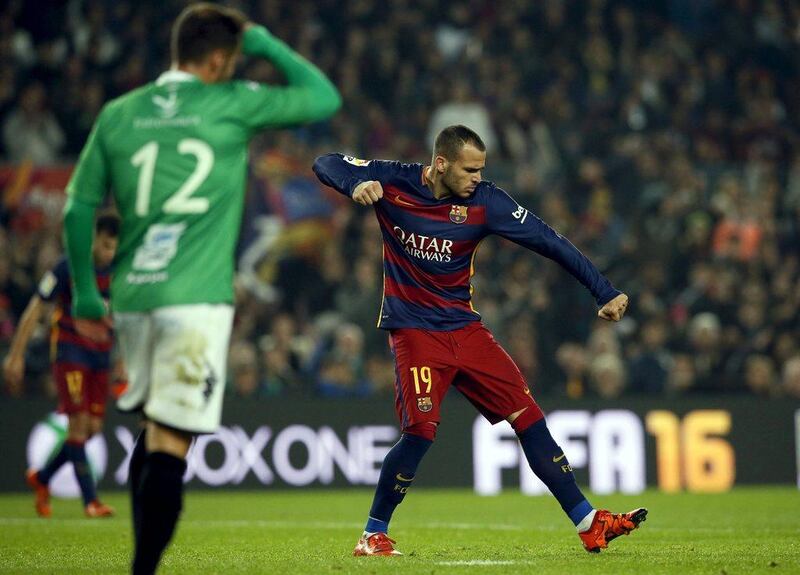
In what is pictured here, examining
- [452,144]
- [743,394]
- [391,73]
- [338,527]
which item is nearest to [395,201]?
[452,144]

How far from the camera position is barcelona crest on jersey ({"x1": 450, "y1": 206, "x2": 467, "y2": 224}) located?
728 cm

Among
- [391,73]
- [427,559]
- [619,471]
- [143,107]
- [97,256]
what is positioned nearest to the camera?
[143,107]

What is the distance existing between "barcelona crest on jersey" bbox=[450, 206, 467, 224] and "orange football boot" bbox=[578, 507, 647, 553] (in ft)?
5.62

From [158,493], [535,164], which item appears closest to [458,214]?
[158,493]

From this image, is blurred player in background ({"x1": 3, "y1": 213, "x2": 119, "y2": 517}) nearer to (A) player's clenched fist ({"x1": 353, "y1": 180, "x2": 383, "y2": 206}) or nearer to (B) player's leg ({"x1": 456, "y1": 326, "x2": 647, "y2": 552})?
(A) player's clenched fist ({"x1": 353, "y1": 180, "x2": 383, "y2": 206})

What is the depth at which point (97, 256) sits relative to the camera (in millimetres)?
10602

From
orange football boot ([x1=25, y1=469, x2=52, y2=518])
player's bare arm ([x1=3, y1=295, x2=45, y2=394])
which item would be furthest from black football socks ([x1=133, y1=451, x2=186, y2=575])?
orange football boot ([x1=25, y1=469, x2=52, y2=518])

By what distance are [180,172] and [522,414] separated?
2750 mm

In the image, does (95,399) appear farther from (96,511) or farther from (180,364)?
(180,364)

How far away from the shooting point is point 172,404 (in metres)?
5.16

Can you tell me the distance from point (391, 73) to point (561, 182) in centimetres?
300

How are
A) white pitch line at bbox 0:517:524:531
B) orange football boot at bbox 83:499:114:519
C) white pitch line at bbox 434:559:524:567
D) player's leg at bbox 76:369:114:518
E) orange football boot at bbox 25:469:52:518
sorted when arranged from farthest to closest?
orange football boot at bbox 25:469:52:518 → player's leg at bbox 76:369:114:518 → orange football boot at bbox 83:499:114:519 → white pitch line at bbox 0:517:524:531 → white pitch line at bbox 434:559:524:567

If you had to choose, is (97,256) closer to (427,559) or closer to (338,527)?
(338,527)

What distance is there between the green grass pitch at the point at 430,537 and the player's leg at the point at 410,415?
0.21 m
